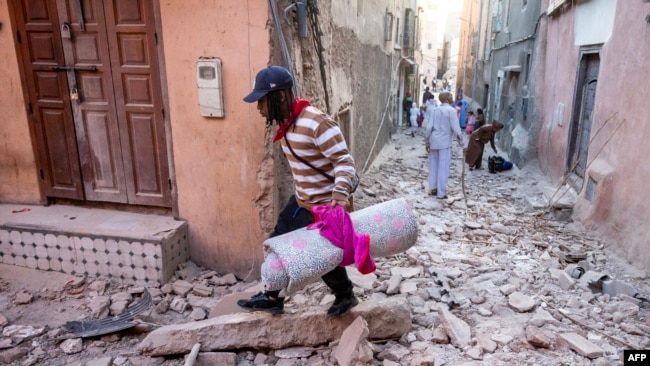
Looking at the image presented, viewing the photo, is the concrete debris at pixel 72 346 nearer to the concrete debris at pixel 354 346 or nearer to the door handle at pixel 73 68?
the concrete debris at pixel 354 346

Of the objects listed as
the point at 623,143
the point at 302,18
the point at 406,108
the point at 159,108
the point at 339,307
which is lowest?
the point at 339,307

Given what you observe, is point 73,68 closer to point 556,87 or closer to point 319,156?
point 319,156

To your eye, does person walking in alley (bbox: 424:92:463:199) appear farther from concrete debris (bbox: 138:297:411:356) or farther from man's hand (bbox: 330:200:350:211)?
man's hand (bbox: 330:200:350:211)

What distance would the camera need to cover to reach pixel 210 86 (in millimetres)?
4035

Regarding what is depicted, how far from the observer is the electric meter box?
4.00 m

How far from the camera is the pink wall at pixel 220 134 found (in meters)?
3.92

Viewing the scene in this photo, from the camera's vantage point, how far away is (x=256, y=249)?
4.43 metres

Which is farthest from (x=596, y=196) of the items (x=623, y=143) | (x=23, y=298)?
(x=23, y=298)

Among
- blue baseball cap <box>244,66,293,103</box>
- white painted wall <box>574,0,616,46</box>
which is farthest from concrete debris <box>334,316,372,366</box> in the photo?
white painted wall <box>574,0,616,46</box>

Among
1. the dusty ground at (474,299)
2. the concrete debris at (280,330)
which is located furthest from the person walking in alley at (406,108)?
the concrete debris at (280,330)

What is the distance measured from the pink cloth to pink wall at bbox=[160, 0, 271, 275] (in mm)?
1607

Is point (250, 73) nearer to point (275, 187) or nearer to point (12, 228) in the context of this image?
point (275, 187)

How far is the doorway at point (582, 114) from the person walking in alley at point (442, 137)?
1820 mm

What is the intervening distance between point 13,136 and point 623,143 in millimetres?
6830
